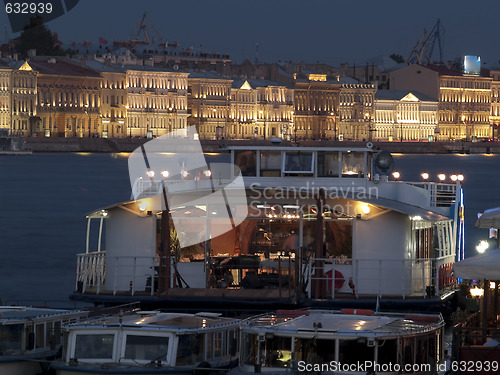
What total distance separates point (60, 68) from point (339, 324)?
330ft

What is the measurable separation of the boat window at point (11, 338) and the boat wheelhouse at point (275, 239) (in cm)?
221

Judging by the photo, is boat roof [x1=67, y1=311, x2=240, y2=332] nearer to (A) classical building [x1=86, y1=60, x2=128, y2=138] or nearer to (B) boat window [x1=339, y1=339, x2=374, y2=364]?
(B) boat window [x1=339, y1=339, x2=374, y2=364]

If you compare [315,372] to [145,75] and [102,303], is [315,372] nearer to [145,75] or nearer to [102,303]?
[102,303]

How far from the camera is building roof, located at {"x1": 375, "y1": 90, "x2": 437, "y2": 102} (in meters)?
127

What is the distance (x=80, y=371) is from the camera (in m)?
10.6

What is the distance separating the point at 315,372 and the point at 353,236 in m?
4.18

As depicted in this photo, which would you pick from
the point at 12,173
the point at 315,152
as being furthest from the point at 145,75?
the point at 315,152

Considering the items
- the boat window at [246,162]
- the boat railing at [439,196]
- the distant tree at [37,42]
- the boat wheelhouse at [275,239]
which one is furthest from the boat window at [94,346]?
the distant tree at [37,42]

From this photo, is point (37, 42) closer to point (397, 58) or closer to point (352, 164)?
point (397, 58)

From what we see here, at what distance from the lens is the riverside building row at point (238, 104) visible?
106812 millimetres

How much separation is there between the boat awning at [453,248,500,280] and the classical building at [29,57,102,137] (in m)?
97.1

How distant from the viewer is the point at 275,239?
48.2 ft

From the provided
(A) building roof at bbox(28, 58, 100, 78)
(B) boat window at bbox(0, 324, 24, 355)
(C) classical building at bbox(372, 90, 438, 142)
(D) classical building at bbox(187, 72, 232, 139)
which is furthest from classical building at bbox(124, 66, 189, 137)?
(B) boat window at bbox(0, 324, 24, 355)

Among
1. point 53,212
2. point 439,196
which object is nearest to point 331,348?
point 439,196
